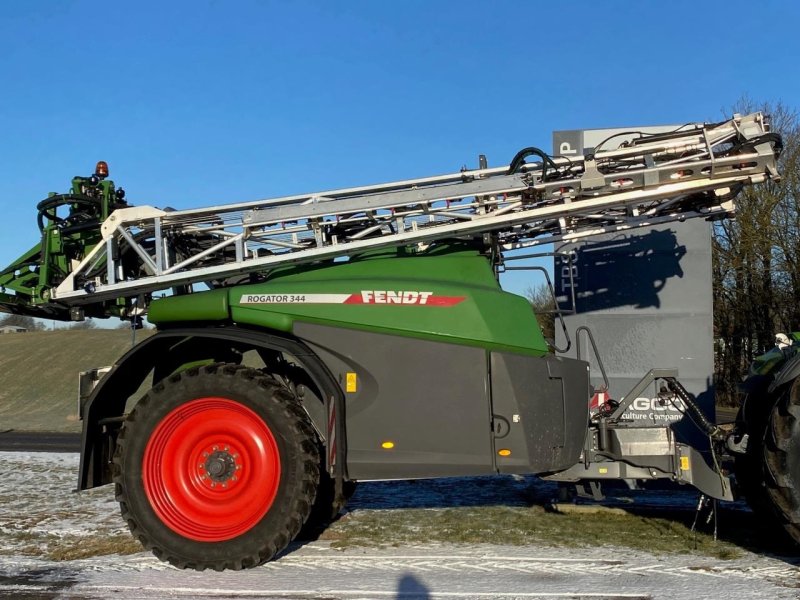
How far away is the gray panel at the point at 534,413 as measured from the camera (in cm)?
479

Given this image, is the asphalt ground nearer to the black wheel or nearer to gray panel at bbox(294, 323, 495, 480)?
the black wheel

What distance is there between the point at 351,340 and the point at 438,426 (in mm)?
849

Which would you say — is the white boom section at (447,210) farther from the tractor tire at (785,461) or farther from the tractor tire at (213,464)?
the tractor tire at (785,461)

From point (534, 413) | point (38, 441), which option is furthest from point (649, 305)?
point (38, 441)

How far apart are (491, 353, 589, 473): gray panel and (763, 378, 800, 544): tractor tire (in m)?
1.27

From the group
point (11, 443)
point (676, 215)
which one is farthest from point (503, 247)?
point (11, 443)

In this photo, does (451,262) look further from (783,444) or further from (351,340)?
(783,444)

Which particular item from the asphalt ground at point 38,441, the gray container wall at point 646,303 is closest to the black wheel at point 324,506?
the gray container wall at point 646,303

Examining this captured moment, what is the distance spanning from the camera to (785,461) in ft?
15.0

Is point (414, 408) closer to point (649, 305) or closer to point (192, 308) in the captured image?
point (192, 308)

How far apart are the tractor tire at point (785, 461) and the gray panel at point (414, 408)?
6.12 ft

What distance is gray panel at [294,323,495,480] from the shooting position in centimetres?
477

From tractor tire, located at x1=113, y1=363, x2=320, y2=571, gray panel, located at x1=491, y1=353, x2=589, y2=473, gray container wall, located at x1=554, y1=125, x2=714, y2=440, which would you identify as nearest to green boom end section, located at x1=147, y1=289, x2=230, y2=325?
tractor tire, located at x1=113, y1=363, x2=320, y2=571

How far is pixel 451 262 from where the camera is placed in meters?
5.27
